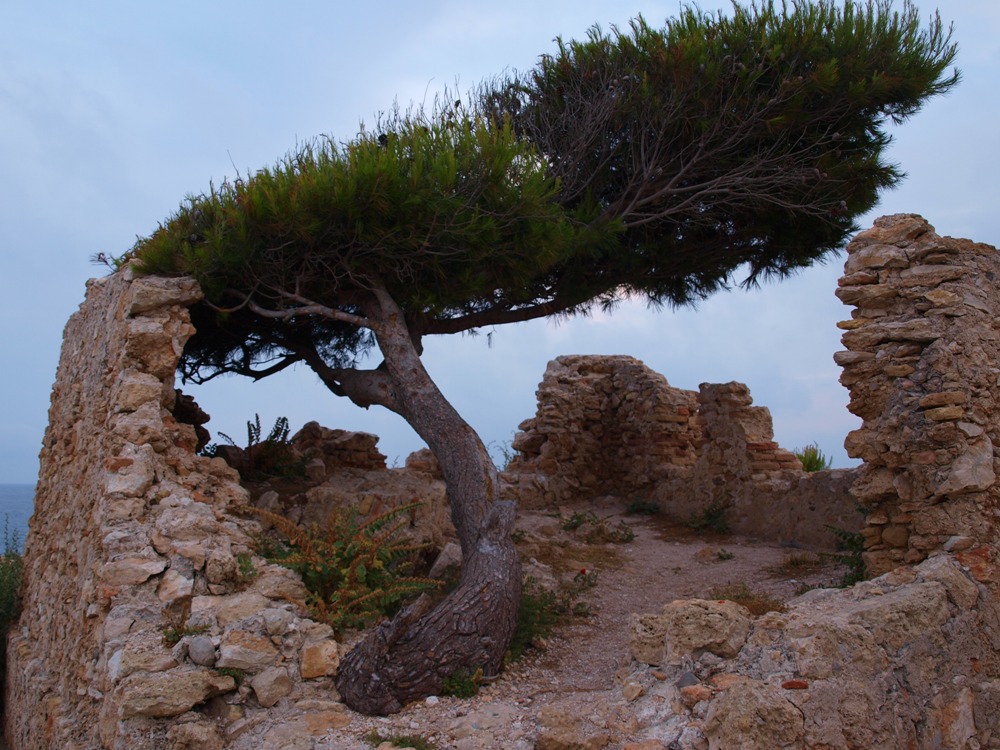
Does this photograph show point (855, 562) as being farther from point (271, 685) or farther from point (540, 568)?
point (271, 685)

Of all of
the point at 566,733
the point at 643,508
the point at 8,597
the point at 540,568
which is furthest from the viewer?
the point at 643,508

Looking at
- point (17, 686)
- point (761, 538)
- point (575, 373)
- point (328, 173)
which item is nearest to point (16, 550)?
point (17, 686)

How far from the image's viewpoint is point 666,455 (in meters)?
11.7

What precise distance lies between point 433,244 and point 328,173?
1008 mm

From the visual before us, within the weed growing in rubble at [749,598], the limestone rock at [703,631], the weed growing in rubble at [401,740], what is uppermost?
the weed growing in rubble at [749,598]

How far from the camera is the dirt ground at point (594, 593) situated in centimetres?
459

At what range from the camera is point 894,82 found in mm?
7965

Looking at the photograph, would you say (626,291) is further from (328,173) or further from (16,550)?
(16,550)

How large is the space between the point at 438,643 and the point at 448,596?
483mm

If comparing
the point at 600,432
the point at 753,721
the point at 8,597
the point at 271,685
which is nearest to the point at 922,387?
the point at 753,721

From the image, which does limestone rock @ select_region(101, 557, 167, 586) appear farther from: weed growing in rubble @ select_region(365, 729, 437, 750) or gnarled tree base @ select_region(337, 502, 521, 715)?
weed growing in rubble @ select_region(365, 729, 437, 750)

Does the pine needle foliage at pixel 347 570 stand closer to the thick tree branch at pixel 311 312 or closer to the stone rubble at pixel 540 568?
the stone rubble at pixel 540 568

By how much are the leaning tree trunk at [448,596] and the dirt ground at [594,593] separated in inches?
6.6

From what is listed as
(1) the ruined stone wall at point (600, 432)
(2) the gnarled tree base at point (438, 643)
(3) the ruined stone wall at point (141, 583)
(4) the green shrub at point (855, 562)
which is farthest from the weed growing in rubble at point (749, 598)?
(1) the ruined stone wall at point (600, 432)
